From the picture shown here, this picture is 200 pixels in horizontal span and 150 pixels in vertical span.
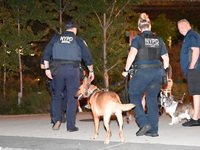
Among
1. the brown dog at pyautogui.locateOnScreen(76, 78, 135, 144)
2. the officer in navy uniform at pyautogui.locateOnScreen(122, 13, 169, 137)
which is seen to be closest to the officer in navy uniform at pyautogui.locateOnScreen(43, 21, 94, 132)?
the brown dog at pyautogui.locateOnScreen(76, 78, 135, 144)

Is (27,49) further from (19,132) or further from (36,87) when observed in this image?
(19,132)

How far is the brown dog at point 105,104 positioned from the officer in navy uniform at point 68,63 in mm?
772

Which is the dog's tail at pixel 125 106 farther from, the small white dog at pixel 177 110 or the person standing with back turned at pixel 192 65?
the small white dog at pixel 177 110

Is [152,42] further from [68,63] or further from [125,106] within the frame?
[68,63]

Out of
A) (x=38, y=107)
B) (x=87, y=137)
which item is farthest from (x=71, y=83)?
(x=38, y=107)

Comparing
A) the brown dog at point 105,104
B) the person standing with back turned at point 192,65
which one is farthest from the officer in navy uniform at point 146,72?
the person standing with back turned at point 192,65

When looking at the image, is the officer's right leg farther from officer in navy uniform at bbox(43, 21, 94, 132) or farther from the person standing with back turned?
the person standing with back turned

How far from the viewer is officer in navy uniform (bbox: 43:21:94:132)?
982cm

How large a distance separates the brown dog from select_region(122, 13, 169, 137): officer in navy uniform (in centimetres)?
54

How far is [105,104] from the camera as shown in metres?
8.23

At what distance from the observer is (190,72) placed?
10180mm

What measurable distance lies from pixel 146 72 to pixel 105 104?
993 mm

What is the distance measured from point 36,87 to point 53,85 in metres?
10.7

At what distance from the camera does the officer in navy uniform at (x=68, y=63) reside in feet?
32.2
